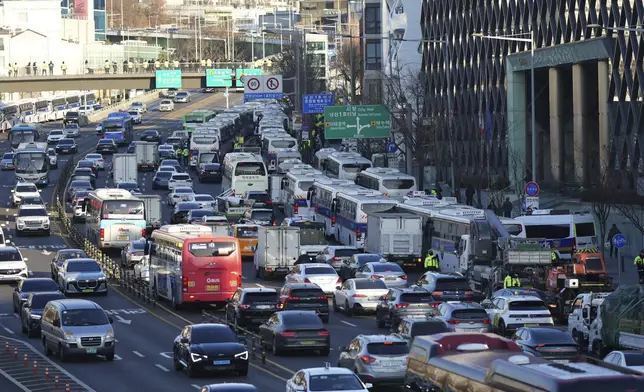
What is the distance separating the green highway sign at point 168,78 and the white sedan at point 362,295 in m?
81.3

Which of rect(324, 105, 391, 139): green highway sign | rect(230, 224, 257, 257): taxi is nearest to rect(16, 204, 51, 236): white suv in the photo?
rect(230, 224, 257, 257): taxi

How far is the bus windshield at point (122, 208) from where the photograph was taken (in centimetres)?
6656

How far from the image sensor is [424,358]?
27203 mm

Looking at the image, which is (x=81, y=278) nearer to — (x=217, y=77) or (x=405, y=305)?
(x=405, y=305)

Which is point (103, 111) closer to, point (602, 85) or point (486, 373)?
point (602, 85)

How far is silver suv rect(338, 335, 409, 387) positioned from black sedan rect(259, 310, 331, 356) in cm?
513

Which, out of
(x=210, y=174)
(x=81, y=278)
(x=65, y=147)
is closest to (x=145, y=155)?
(x=210, y=174)

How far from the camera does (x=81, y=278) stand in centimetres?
5256

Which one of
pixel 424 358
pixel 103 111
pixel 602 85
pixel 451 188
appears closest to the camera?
pixel 424 358

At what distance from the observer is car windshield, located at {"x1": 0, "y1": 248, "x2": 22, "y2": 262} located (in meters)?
56.5

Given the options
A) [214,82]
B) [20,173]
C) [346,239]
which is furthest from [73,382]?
[214,82]

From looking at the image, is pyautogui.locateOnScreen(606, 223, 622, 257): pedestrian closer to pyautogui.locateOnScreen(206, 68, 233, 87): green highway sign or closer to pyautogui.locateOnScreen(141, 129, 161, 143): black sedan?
pyautogui.locateOnScreen(206, 68, 233, 87): green highway sign

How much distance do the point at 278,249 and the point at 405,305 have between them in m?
16.1

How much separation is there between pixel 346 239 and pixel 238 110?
92.2 meters
